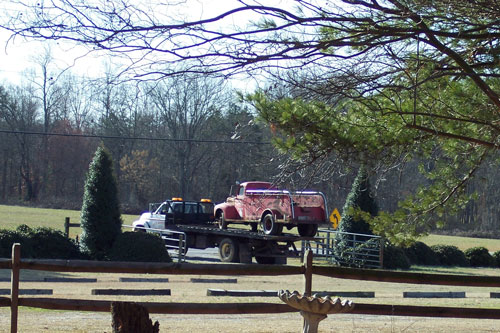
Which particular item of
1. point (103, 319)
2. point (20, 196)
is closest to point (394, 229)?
point (103, 319)

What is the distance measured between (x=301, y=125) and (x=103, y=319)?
438 centimetres

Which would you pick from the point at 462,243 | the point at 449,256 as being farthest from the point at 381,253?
the point at 462,243

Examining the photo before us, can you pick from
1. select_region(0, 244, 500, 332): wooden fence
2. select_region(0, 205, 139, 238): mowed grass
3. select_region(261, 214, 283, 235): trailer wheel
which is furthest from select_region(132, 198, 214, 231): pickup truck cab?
select_region(0, 244, 500, 332): wooden fence

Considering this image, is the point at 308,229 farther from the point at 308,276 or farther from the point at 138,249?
the point at 308,276

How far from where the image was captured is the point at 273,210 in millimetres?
25891

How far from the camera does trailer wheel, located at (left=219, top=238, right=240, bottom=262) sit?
2605 cm

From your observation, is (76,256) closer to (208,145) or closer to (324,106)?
(324,106)

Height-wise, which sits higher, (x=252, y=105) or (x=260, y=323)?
(x=252, y=105)

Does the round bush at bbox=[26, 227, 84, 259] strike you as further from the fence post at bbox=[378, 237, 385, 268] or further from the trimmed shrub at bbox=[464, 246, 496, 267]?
the trimmed shrub at bbox=[464, 246, 496, 267]

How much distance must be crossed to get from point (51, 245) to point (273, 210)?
26.4 ft

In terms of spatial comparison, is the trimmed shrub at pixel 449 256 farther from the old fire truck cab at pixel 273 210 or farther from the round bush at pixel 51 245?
the round bush at pixel 51 245

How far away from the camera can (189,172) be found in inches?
2847

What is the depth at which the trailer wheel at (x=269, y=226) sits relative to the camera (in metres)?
25.6

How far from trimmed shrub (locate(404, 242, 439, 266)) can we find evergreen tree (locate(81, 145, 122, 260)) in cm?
1238
